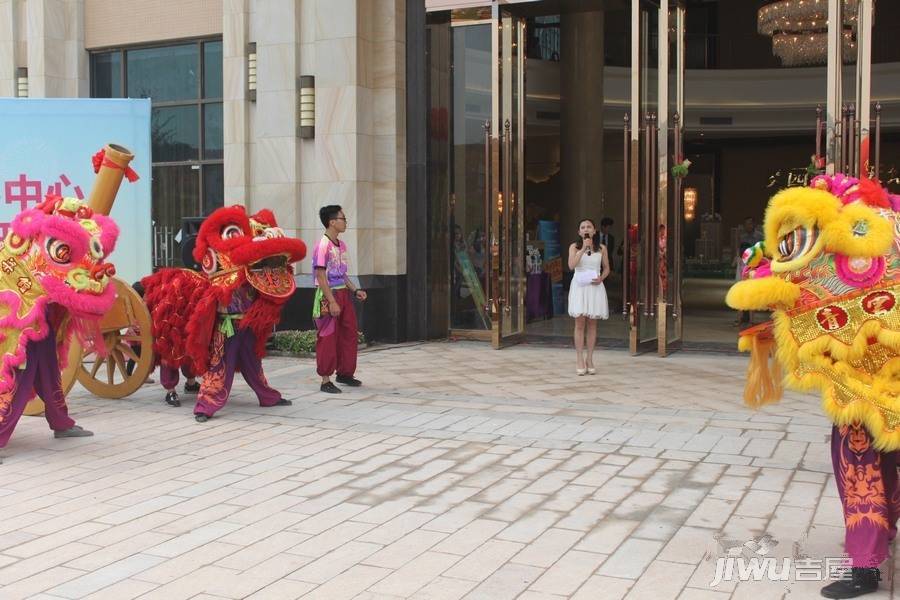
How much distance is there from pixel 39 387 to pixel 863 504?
16.4 feet

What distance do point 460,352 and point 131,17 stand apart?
6.87 meters

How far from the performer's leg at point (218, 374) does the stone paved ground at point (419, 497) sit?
18 cm

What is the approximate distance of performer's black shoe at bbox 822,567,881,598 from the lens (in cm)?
374

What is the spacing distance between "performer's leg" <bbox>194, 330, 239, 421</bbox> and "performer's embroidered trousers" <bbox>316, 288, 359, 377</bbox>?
42.9 inches

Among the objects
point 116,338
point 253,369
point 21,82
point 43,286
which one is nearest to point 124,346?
point 116,338

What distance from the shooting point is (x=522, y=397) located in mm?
8258

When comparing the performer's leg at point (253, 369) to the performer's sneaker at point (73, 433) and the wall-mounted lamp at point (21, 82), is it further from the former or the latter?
the wall-mounted lamp at point (21, 82)

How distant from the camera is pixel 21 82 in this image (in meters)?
14.0

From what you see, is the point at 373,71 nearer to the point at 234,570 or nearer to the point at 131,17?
the point at 131,17

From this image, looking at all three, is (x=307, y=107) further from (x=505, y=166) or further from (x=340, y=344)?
(x=340, y=344)

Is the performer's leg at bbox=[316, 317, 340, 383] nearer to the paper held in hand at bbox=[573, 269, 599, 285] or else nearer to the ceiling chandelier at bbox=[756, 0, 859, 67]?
the paper held in hand at bbox=[573, 269, 599, 285]

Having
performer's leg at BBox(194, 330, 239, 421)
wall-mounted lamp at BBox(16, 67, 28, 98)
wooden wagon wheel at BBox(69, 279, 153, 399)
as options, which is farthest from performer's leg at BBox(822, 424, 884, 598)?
wall-mounted lamp at BBox(16, 67, 28, 98)

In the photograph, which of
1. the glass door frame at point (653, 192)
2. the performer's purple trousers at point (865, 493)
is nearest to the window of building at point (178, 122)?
the glass door frame at point (653, 192)

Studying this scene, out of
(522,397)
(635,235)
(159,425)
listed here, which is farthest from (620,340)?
(159,425)
